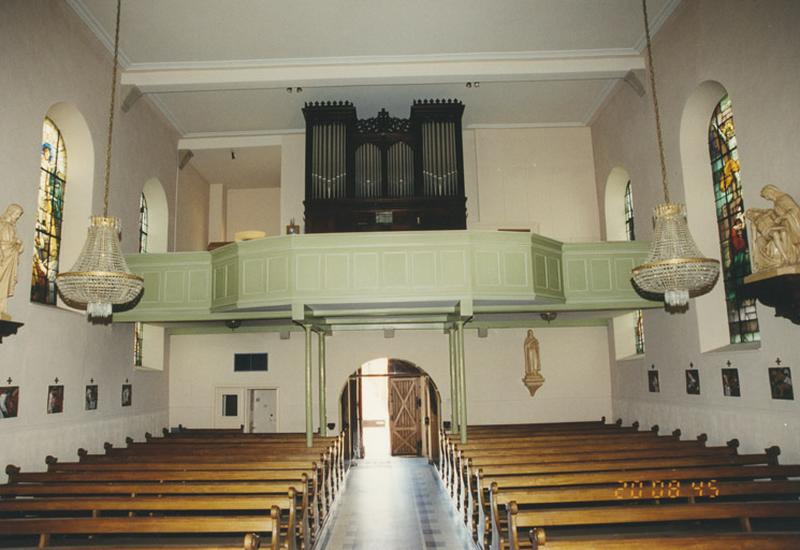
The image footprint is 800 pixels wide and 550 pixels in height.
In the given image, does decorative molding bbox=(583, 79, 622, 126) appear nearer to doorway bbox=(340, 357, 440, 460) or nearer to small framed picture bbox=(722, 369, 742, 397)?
small framed picture bbox=(722, 369, 742, 397)

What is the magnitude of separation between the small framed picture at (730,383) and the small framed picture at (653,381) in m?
2.46

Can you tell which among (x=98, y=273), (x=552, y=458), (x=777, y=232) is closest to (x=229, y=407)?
(x=98, y=273)

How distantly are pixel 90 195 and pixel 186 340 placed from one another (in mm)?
5427

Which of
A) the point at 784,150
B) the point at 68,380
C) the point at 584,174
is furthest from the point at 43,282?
the point at 584,174

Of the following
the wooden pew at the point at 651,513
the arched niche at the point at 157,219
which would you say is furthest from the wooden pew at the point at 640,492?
the arched niche at the point at 157,219

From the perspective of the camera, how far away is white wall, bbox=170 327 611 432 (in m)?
14.8

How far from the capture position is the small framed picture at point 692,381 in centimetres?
1031

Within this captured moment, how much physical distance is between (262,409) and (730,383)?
1064cm

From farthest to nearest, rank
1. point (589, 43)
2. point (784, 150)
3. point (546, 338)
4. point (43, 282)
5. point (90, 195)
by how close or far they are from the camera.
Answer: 1. point (546, 338)
2. point (589, 43)
3. point (90, 195)
4. point (43, 282)
5. point (784, 150)

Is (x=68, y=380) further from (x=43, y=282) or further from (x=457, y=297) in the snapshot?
(x=457, y=297)

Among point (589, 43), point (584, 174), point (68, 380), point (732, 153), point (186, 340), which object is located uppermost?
point (589, 43)

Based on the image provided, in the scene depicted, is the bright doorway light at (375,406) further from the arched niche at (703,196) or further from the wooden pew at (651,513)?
the wooden pew at (651,513)

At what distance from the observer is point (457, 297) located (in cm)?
991

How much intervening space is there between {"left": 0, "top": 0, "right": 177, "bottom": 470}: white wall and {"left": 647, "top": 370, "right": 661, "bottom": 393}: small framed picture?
10311 millimetres
